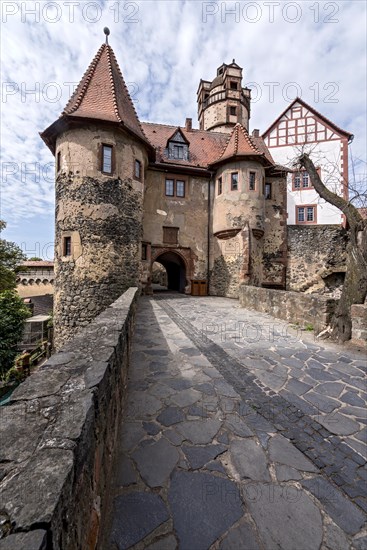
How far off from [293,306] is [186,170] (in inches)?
455

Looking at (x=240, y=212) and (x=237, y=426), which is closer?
(x=237, y=426)

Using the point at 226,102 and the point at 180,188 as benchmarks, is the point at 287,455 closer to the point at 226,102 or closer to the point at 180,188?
the point at 180,188

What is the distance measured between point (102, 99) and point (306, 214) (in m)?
17.2

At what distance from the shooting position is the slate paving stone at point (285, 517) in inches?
59.0

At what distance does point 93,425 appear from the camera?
1303 millimetres

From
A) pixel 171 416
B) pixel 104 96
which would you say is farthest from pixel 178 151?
pixel 171 416

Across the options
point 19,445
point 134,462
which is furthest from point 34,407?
point 134,462

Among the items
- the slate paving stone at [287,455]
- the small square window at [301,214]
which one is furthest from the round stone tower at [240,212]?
the slate paving stone at [287,455]

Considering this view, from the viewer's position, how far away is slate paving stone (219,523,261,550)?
4.81ft

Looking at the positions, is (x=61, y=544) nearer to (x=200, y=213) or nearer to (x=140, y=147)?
(x=140, y=147)

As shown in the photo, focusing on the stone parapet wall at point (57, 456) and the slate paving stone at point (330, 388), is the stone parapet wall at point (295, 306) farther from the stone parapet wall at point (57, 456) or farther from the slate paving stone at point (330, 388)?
the stone parapet wall at point (57, 456)

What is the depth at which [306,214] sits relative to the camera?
20.8m

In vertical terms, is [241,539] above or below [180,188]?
below

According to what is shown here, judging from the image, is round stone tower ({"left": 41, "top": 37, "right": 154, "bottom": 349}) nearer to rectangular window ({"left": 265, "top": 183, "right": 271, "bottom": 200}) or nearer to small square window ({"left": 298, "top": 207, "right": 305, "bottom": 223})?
rectangular window ({"left": 265, "top": 183, "right": 271, "bottom": 200})
